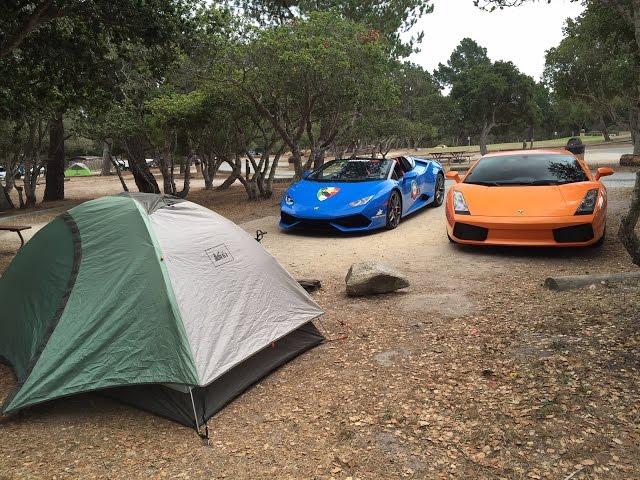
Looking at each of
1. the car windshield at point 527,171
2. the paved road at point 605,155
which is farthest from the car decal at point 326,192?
the paved road at point 605,155

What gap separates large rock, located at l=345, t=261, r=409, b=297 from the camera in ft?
17.3

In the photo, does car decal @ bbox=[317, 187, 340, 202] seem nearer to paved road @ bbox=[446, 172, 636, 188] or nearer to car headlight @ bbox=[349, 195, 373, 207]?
car headlight @ bbox=[349, 195, 373, 207]

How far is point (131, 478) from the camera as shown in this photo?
2.69 metres

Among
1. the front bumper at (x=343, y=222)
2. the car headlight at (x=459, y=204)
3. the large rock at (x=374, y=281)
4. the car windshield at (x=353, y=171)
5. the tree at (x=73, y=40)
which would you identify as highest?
the tree at (x=73, y=40)

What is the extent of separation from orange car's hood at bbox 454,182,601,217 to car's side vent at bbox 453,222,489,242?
20 cm

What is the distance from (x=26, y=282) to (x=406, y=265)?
4.29 meters

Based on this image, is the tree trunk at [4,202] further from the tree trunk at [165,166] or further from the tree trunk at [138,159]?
the tree trunk at [165,166]

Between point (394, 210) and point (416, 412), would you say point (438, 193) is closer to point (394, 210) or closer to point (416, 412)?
point (394, 210)

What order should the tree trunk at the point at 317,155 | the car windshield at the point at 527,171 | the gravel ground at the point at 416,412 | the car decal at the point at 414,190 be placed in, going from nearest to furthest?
1. the gravel ground at the point at 416,412
2. the car windshield at the point at 527,171
3. the car decal at the point at 414,190
4. the tree trunk at the point at 317,155

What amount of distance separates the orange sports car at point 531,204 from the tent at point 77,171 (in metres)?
38.2

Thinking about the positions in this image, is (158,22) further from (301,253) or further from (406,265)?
(406,265)

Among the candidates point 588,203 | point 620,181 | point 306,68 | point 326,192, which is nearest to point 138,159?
point 306,68

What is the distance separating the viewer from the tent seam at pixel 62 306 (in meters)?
3.28

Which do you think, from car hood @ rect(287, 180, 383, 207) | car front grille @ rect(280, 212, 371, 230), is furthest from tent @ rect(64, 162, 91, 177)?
car front grille @ rect(280, 212, 371, 230)
